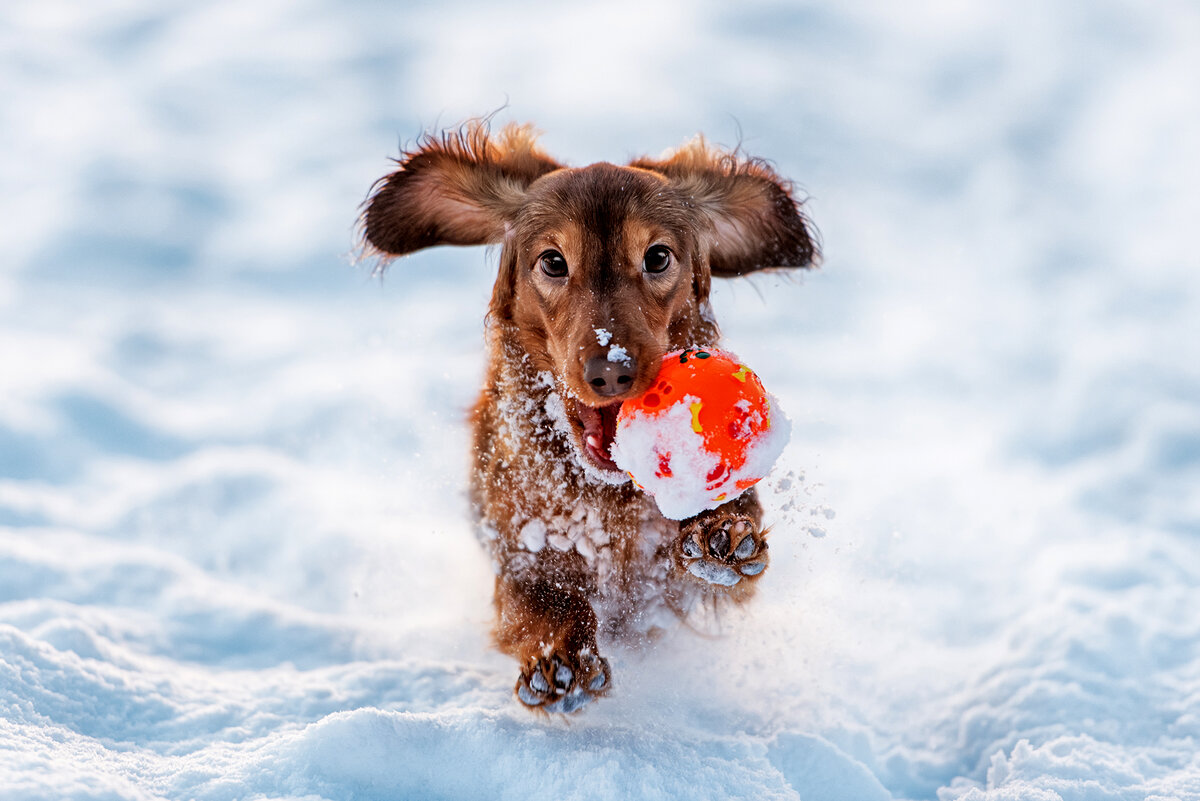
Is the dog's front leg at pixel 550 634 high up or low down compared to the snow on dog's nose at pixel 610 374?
down

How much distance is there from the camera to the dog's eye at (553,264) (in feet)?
9.49

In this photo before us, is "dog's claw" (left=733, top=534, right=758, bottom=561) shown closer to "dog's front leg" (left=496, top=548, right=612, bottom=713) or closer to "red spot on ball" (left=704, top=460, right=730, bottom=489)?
"red spot on ball" (left=704, top=460, right=730, bottom=489)

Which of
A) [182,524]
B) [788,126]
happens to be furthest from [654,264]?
[788,126]

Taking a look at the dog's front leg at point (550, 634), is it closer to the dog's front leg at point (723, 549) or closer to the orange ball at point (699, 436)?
the dog's front leg at point (723, 549)

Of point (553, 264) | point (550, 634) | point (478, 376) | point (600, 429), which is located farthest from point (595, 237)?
point (550, 634)

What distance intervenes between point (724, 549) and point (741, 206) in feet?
4.55

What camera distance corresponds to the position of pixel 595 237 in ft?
9.21

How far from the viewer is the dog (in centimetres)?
264

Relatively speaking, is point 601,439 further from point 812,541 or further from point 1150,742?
point 1150,742

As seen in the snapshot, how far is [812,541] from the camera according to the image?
133 inches

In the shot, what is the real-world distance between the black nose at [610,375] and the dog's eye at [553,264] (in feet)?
1.63

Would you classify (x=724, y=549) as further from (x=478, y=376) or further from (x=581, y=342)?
(x=478, y=376)

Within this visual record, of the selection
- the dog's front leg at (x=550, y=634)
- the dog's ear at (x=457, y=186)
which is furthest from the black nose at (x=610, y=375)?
the dog's ear at (x=457, y=186)

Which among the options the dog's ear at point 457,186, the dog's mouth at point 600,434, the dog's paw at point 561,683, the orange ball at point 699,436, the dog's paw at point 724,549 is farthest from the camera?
the dog's ear at point 457,186
